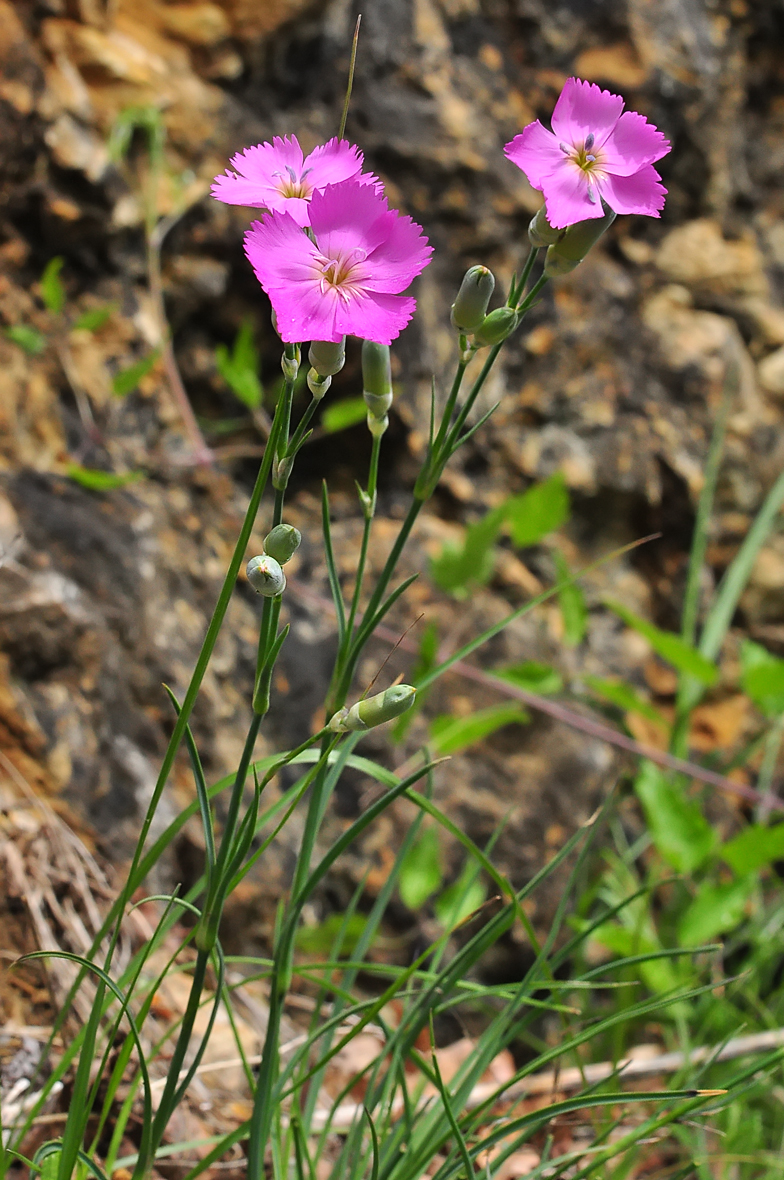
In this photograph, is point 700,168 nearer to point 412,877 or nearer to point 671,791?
point 671,791

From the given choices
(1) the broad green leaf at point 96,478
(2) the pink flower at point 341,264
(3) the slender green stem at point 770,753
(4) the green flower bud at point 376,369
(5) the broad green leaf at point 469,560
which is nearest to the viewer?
(2) the pink flower at point 341,264

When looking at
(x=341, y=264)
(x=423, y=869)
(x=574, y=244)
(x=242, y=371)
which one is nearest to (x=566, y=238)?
(x=574, y=244)

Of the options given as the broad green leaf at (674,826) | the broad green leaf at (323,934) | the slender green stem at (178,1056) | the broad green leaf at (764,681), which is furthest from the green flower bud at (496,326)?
the broad green leaf at (764,681)

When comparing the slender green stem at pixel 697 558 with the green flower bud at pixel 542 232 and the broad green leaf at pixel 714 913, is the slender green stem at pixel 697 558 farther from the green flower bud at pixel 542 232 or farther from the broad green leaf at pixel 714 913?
the green flower bud at pixel 542 232

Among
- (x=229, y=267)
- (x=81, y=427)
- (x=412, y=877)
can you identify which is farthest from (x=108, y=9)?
(x=412, y=877)

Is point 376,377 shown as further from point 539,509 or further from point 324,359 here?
point 539,509

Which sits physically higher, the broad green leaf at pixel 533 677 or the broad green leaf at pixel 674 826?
the broad green leaf at pixel 533 677
